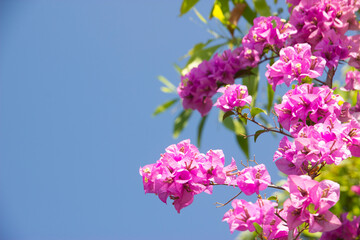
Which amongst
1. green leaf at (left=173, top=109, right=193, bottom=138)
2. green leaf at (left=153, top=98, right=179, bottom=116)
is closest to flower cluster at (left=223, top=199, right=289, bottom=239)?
green leaf at (left=173, top=109, right=193, bottom=138)

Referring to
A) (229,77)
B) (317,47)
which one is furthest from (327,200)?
(229,77)

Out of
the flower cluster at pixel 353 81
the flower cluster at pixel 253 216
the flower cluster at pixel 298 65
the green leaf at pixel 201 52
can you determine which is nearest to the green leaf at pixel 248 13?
the green leaf at pixel 201 52

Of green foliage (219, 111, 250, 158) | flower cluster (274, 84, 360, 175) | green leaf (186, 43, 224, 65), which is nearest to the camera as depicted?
flower cluster (274, 84, 360, 175)

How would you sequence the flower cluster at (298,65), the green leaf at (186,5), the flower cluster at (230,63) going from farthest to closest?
the green leaf at (186,5) → the flower cluster at (230,63) → the flower cluster at (298,65)

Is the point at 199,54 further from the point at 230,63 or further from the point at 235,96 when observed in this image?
the point at 235,96

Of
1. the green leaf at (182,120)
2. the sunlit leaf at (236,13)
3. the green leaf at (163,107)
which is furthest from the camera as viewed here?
the green leaf at (163,107)

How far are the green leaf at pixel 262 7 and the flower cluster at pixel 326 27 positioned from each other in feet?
2.86

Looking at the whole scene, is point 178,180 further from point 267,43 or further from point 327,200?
point 267,43

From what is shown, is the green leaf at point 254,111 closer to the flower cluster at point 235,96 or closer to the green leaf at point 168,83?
the flower cluster at point 235,96

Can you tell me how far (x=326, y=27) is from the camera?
1771 millimetres

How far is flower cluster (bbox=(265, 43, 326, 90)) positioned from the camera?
59.4 inches

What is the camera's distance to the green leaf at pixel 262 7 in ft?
8.92

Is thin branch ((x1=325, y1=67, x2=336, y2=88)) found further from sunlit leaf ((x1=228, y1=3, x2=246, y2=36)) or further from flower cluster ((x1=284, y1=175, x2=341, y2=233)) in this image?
sunlit leaf ((x1=228, y1=3, x2=246, y2=36))

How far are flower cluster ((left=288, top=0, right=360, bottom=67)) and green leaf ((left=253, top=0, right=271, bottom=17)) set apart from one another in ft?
2.86
